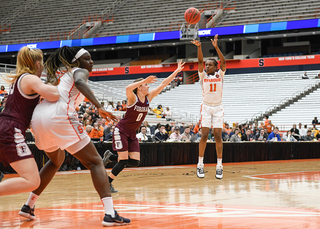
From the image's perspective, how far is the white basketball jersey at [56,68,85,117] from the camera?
173 inches

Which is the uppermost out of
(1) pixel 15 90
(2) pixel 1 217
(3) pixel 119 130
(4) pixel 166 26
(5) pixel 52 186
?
(4) pixel 166 26

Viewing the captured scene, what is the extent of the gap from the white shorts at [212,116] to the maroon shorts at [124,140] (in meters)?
1.75

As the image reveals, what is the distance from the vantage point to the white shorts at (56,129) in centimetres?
431

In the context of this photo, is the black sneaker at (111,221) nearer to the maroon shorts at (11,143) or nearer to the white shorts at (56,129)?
the white shorts at (56,129)

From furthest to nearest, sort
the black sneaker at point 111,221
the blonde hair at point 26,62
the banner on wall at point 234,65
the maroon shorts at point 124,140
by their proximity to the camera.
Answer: the banner on wall at point 234,65
the maroon shorts at point 124,140
the blonde hair at point 26,62
the black sneaker at point 111,221

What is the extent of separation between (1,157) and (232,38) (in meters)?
33.3

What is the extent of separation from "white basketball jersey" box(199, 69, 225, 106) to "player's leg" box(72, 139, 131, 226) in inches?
174

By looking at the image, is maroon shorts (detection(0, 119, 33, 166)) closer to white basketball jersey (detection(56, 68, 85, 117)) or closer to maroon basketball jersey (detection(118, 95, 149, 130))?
white basketball jersey (detection(56, 68, 85, 117))

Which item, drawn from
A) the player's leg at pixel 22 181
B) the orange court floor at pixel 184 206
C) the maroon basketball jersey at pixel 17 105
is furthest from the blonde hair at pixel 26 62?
the orange court floor at pixel 184 206

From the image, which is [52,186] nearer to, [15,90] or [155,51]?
[15,90]

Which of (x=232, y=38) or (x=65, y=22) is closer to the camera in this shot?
(x=232, y=38)

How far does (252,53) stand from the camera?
126ft

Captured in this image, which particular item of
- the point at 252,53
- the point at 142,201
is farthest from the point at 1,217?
the point at 252,53

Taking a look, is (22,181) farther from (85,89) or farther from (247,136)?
(247,136)
